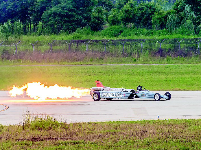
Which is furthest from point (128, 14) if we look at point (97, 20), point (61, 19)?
point (61, 19)

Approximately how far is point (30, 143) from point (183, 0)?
5789 cm

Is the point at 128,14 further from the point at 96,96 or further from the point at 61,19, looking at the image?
the point at 96,96

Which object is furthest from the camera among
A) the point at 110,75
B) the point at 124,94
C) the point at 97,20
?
the point at 97,20

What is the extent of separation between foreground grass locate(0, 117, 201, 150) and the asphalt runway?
152 centimetres

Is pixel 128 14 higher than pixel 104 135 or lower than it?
higher

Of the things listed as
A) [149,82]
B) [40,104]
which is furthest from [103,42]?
[40,104]

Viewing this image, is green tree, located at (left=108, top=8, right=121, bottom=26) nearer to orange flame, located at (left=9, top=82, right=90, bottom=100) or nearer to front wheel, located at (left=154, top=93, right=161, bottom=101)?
orange flame, located at (left=9, top=82, right=90, bottom=100)

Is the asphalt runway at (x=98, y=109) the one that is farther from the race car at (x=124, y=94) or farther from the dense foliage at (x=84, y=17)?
the dense foliage at (x=84, y=17)

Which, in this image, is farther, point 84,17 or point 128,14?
point 84,17

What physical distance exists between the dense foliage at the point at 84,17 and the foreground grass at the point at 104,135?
5087 cm

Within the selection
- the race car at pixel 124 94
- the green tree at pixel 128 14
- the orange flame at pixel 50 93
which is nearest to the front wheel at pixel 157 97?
the race car at pixel 124 94

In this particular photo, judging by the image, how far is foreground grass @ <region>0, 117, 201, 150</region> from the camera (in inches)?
539

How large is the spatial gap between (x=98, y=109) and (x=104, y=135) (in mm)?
6010

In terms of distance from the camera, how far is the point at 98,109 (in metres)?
21.0
